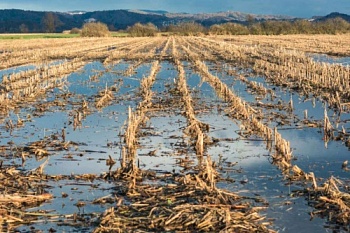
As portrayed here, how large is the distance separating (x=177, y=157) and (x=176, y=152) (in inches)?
13.8

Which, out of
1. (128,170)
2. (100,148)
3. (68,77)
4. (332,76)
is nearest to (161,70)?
(68,77)

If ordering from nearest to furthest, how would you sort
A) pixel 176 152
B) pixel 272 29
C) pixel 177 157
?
pixel 177 157 → pixel 176 152 → pixel 272 29

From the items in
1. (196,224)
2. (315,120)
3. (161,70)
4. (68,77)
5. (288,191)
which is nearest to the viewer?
(196,224)

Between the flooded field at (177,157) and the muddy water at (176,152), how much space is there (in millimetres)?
24

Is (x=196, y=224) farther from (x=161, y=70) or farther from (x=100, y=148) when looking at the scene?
(x=161, y=70)

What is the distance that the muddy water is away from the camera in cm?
732

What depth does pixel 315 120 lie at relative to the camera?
43.5ft

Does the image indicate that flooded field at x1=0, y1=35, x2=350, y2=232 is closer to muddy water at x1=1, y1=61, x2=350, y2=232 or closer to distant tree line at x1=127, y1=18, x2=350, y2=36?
muddy water at x1=1, y1=61, x2=350, y2=232

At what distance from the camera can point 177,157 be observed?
32.6ft

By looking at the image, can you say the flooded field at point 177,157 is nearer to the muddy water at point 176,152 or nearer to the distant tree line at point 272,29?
the muddy water at point 176,152

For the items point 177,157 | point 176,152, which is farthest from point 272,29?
point 177,157

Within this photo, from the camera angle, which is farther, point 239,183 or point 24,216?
point 239,183

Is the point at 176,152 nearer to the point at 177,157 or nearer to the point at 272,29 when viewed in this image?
the point at 177,157

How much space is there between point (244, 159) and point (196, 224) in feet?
11.3
